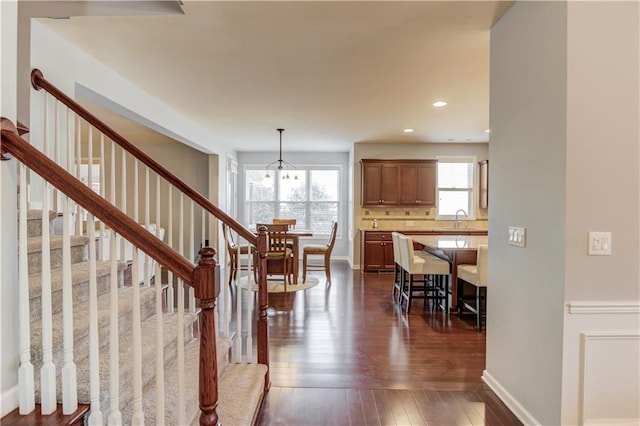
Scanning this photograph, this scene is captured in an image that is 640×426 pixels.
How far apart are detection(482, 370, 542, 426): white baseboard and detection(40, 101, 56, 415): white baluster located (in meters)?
2.35

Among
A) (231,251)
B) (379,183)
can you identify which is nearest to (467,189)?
(379,183)

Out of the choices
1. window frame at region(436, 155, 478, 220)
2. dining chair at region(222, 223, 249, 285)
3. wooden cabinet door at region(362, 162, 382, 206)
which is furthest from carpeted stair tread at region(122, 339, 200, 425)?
window frame at region(436, 155, 478, 220)

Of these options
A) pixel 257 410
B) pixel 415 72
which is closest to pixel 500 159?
pixel 415 72

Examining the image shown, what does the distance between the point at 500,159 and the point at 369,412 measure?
1846mm

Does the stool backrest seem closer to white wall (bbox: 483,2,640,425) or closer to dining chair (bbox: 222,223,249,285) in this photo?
dining chair (bbox: 222,223,249,285)

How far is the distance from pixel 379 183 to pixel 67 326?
596cm

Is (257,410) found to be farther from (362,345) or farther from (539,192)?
(539,192)

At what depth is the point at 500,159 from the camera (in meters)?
2.32

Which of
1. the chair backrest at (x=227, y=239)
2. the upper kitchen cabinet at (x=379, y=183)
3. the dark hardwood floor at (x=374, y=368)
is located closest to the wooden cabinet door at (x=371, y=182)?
the upper kitchen cabinet at (x=379, y=183)

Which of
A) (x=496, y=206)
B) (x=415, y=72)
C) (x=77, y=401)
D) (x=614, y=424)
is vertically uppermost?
(x=415, y=72)

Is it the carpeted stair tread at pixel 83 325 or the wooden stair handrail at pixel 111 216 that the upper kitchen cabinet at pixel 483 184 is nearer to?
the carpeted stair tread at pixel 83 325

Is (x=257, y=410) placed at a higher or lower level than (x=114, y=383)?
lower

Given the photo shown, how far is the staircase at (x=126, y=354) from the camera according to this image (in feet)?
5.06

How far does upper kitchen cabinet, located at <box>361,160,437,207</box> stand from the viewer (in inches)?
267
